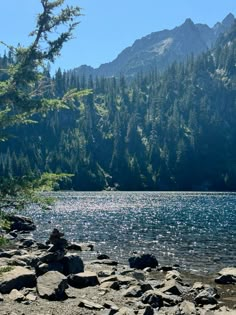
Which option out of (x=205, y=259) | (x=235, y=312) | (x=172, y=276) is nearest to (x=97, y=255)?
(x=205, y=259)

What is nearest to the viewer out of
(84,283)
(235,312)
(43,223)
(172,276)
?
(235,312)

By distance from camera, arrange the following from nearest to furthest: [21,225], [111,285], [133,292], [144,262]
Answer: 1. [133,292]
2. [111,285]
3. [144,262]
4. [21,225]

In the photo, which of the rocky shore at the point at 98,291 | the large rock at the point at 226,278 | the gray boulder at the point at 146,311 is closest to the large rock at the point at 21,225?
the rocky shore at the point at 98,291

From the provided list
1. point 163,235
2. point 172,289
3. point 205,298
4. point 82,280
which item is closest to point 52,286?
point 82,280

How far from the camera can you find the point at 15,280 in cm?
3020

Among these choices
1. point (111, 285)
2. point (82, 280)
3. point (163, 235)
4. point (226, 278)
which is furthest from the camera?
point (163, 235)

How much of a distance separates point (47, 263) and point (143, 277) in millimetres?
9238

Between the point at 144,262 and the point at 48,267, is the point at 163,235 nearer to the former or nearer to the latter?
the point at 144,262

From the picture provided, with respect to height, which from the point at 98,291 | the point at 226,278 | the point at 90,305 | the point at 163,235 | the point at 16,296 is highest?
the point at 16,296

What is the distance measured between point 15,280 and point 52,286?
2.74 m

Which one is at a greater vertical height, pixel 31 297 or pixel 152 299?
pixel 31 297

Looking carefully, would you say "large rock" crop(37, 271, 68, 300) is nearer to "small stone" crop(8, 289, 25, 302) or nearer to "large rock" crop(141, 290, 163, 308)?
"small stone" crop(8, 289, 25, 302)

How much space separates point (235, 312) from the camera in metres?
27.6

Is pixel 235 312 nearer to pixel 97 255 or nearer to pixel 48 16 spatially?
pixel 48 16
